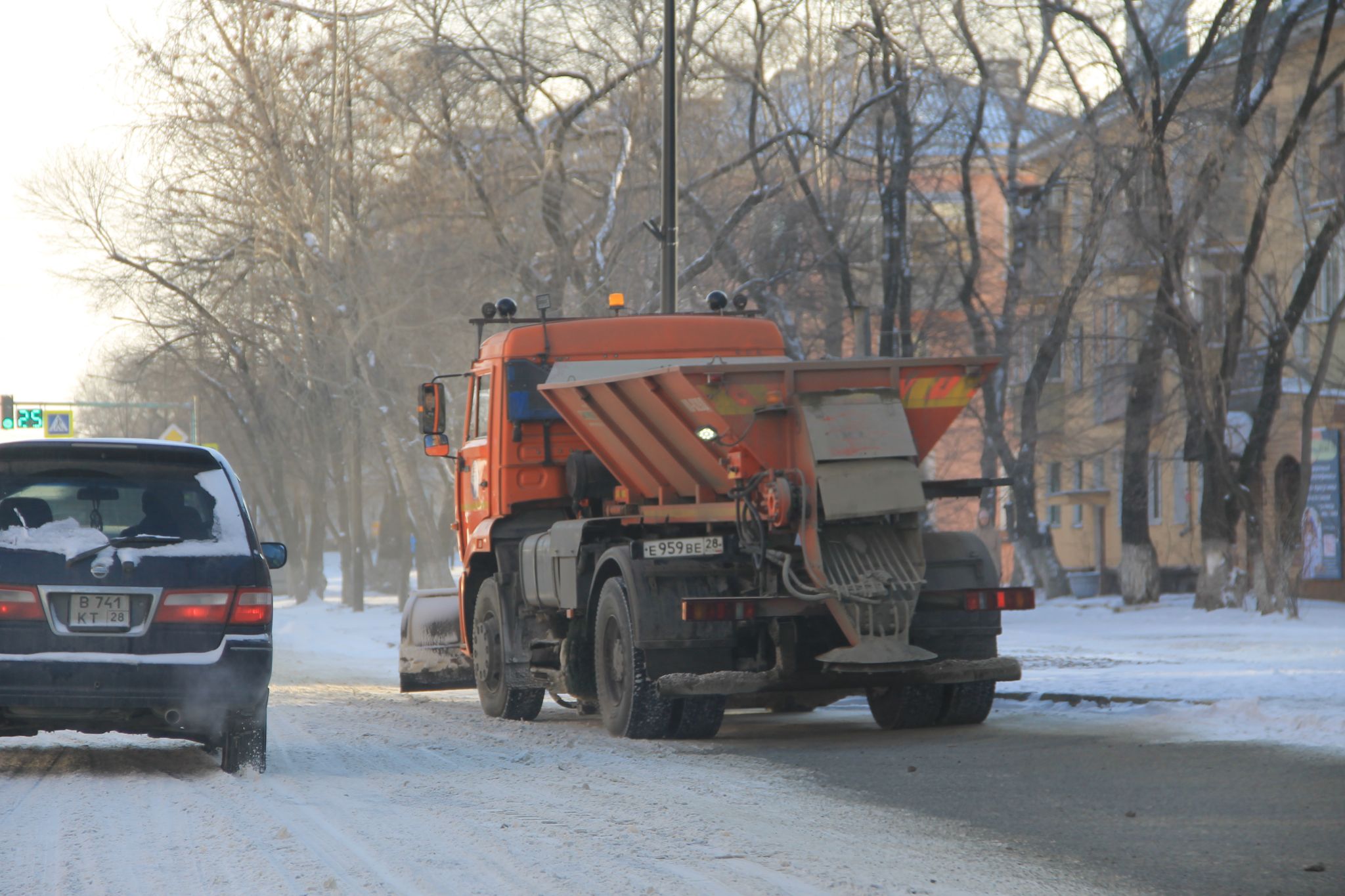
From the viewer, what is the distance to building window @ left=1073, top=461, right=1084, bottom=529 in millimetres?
48000

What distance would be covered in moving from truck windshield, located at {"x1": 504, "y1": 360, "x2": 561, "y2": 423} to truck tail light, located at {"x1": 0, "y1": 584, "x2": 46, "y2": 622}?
5.49m

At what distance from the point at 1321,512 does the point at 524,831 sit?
28.5 meters

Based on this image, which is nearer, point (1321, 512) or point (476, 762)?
point (476, 762)

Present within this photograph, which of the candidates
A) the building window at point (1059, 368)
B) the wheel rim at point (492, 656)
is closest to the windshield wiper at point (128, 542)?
the wheel rim at point (492, 656)

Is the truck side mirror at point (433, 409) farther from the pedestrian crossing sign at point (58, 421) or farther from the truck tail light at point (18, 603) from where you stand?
the pedestrian crossing sign at point (58, 421)

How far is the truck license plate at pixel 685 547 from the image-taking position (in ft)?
37.3

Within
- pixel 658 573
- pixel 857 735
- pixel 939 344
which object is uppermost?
pixel 939 344

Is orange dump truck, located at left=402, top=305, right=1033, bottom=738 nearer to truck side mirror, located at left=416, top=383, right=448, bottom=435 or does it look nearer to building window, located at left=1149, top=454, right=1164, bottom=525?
truck side mirror, located at left=416, top=383, right=448, bottom=435

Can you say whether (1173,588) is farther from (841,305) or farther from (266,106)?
(266,106)

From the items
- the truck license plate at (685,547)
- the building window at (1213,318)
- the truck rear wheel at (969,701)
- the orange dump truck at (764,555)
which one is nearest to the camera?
the orange dump truck at (764,555)

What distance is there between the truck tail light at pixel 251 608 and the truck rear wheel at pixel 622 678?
9.48 ft

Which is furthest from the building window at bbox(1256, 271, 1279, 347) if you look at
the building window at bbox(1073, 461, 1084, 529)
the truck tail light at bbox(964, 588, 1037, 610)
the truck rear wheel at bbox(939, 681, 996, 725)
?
the building window at bbox(1073, 461, 1084, 529)

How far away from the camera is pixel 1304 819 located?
26.0 feet

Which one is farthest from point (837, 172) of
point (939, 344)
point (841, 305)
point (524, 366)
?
point (524, 366)
